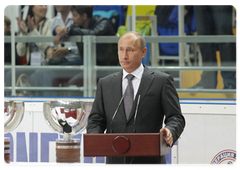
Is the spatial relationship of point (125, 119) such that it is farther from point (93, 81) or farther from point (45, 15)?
point (45, 15)

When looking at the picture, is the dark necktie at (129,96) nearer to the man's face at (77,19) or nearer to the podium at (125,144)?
the podium at (125,144)

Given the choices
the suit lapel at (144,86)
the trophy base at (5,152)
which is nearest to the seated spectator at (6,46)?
the trophy base at (5,152)

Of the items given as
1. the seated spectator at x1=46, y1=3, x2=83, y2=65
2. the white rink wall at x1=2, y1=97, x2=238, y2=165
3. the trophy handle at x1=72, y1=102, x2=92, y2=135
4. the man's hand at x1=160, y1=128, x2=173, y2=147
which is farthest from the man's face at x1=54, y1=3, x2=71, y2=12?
the man's hand at x1=160, y1=128, x2=173, y2=147

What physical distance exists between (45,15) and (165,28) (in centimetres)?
108

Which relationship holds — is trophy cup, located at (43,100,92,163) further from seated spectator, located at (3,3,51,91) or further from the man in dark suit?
seated spectator, located at (3,3,51,91)

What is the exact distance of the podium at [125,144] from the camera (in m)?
1.68

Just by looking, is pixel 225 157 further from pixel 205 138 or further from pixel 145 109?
pixel 145 109

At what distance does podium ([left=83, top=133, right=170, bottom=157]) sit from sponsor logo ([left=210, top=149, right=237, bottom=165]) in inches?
71.1

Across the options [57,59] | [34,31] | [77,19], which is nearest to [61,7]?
[77,19]

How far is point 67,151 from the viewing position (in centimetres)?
204

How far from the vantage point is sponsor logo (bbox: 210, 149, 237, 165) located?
11.2ft

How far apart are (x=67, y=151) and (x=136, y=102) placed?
1.16 feet

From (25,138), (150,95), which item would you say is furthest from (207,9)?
(150,95)

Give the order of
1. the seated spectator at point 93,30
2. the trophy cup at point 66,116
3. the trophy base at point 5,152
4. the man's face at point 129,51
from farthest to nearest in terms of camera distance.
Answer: the seated spectator at point 93,30 → the trophy cup at point 66,116 → the trophy base at point 5,152 → the man's face at point 129,51
